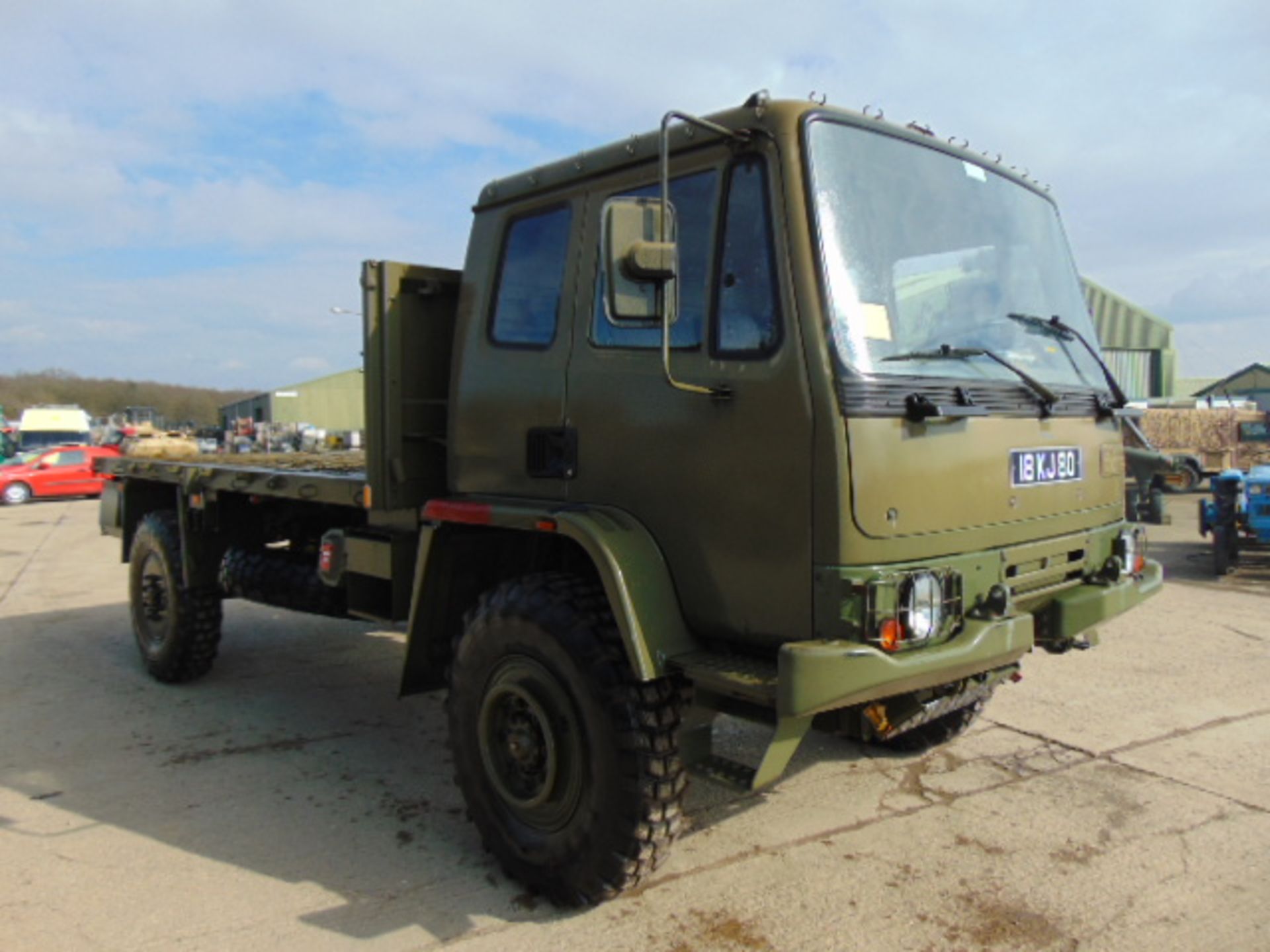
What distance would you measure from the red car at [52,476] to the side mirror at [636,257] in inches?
980

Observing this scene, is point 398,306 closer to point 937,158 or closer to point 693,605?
point 693,605

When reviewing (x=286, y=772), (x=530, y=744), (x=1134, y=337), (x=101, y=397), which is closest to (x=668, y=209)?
(x=530, y=744)

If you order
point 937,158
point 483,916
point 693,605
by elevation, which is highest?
point 937,158

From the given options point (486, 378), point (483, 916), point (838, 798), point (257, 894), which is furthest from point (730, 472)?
point (257, 894)

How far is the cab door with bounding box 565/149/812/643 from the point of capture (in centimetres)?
296

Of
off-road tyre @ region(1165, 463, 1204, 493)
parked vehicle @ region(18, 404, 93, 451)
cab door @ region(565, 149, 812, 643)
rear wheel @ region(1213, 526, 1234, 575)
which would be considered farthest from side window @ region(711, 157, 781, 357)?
parked vehicle @ region(18, 404, 93, 451)

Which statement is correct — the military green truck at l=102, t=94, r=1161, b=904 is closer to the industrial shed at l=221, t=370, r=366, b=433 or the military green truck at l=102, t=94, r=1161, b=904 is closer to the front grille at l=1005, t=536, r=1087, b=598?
the front grille at l=1005, t=536, r=1087, b=598

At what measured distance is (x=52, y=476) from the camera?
83.2 ft

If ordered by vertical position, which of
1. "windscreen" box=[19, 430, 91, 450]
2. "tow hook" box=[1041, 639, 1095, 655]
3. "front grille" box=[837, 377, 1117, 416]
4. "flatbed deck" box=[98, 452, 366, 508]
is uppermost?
"windscreen" box=[19, 430, 91, 450]

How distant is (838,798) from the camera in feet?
14.3

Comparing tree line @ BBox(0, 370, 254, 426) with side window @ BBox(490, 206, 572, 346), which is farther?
tree line @ BBox(0, 370, 254, 426)

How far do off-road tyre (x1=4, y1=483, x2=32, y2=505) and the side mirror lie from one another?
26540 millimetres

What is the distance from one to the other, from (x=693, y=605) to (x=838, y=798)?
168 cm

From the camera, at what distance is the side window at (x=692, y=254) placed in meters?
3.20
